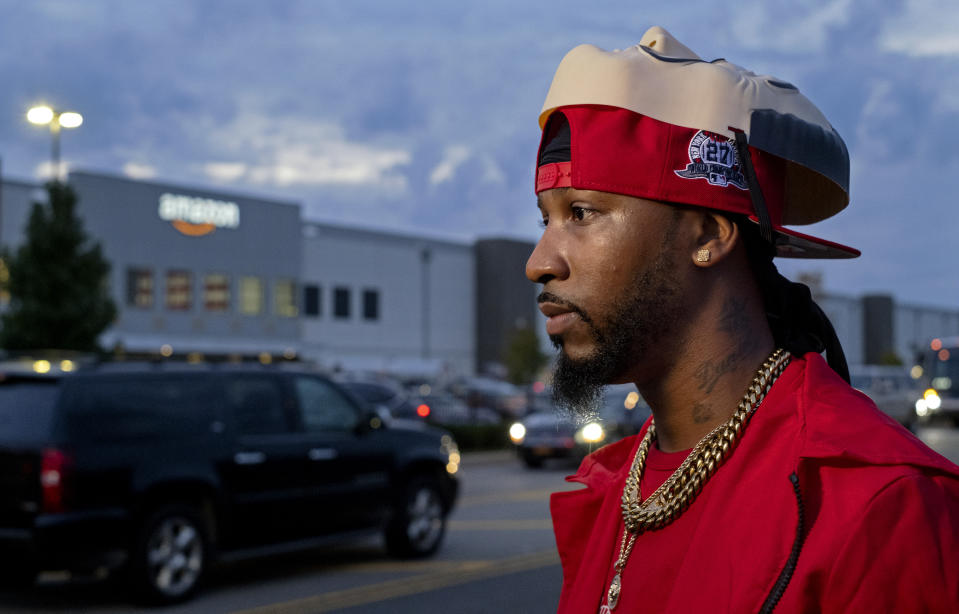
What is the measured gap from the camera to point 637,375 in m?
1.81

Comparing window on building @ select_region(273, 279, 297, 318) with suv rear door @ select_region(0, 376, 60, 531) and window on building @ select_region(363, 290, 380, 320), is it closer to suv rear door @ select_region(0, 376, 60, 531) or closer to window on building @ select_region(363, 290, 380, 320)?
window on building @ select_region(363, 290, 380, 320)

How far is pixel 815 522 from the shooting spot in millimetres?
1407

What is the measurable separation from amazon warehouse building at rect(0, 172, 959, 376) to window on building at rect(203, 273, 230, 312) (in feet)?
0.22

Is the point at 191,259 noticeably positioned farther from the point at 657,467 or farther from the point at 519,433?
the point at 657,467

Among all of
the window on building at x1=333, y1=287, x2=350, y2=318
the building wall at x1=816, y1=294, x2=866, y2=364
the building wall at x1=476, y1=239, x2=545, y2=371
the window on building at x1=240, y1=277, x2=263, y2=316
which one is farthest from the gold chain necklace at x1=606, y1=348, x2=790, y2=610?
the building wall at x1=816, y1=294, x2=866, y2=364

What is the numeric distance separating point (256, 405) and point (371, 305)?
1968 inches

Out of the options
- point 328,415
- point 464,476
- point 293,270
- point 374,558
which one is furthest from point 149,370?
point 293,270

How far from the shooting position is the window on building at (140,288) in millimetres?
45219

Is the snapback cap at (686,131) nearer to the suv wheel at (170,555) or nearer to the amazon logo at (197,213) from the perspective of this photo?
the suv wheel at (170,555)

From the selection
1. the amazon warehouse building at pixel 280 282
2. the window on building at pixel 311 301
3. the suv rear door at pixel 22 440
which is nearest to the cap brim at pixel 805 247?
the suv rear door at pixel 22 440

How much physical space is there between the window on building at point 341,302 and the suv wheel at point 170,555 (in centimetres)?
4856

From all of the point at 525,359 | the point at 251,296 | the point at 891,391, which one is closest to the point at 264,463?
the point at 891,391

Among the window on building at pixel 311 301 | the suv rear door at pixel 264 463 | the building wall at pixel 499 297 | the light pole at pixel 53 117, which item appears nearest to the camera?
the suv rear door at pixel 264 463

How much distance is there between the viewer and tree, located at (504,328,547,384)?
175 ft
